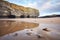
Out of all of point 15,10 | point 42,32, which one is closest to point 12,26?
point 15,10

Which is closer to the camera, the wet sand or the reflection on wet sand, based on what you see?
the wet sand

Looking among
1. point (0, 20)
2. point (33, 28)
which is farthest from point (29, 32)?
point (0, 20)

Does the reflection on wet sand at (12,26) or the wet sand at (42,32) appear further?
the reflection on wet sand at (12,26)

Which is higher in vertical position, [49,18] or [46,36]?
[49,18]

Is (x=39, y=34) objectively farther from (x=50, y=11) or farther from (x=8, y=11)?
(x=8, y=11)

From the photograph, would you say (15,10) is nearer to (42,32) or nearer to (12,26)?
(12,26)

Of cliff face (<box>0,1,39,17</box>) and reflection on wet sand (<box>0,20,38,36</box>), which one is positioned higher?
cliff face (<box>0,1,39,17</box>)

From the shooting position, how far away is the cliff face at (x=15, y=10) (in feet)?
4.13

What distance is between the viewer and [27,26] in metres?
1.24

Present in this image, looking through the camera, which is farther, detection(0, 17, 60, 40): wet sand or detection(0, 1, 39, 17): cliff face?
detection(0, 1, 39, 17): cliff face

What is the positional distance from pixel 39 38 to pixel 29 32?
18 centimetres

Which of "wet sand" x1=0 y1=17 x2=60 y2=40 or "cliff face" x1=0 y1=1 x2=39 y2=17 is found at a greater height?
"cliff face" x1=0 y1=1 x2=39 y2=17

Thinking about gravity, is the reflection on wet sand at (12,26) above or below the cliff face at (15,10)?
below

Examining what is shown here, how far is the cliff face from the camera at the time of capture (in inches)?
49.6
